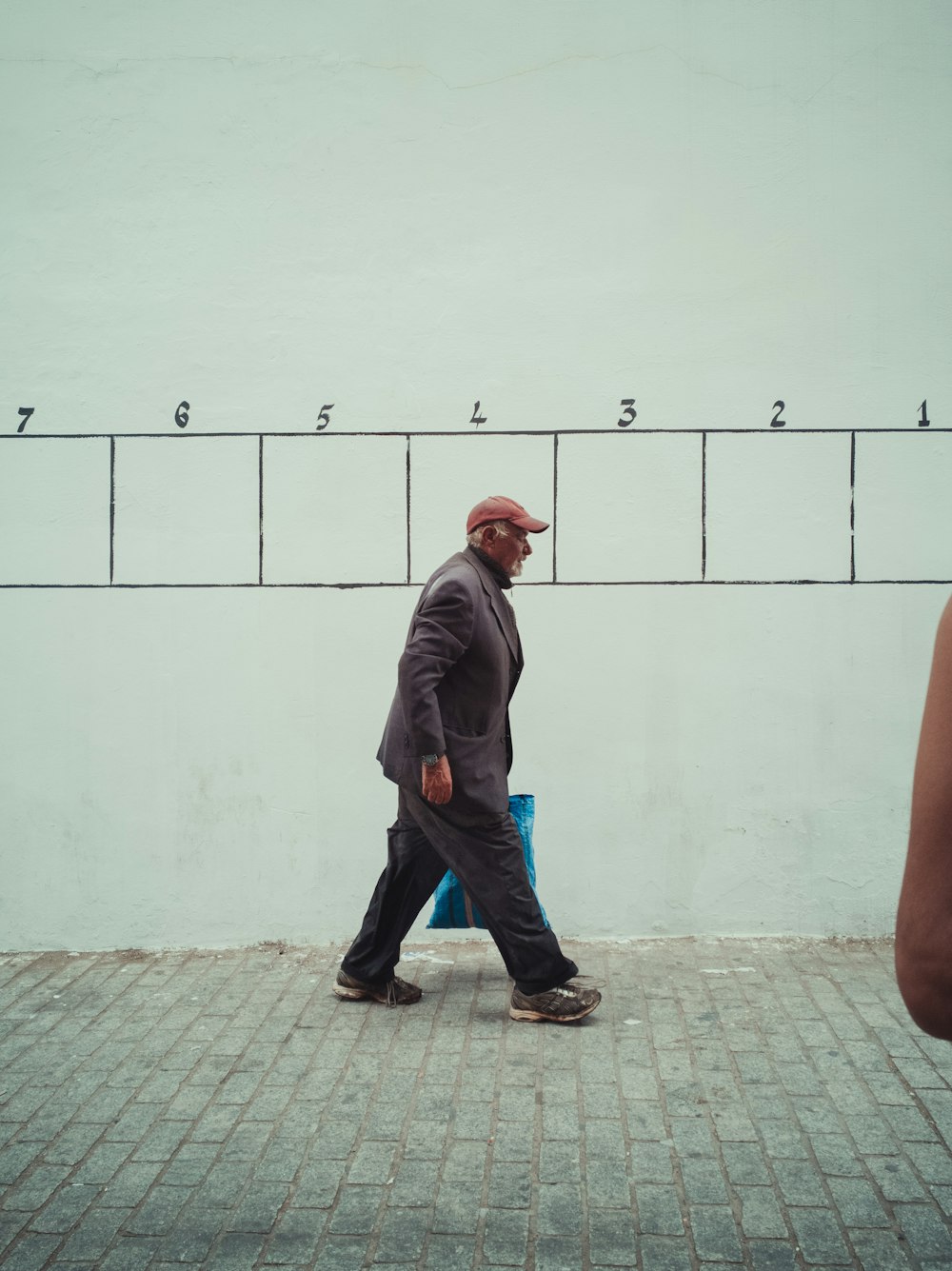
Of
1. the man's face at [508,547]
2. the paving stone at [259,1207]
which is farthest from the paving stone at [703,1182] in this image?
the man's face at [508,547]

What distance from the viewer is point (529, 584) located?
17.0 ft

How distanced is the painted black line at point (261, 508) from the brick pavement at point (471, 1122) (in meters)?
1.81

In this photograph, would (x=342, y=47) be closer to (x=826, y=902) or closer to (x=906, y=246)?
(x=906, y=246)

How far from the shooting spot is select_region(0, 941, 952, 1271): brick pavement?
2811 mm

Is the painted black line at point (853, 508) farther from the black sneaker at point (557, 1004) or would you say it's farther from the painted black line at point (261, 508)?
the painted black line at point (261, 508)

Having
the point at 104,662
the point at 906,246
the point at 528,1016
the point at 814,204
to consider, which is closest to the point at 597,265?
the point at 814,204

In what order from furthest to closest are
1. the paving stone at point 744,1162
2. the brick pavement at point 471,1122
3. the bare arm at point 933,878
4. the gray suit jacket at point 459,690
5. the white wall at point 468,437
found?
the white wall at point 468,437 → the gray suit jacket at point 459,690 → the paving stone at point 744,1162 → the brick pavement at point 471,1122 → the bare arm at point 933,878

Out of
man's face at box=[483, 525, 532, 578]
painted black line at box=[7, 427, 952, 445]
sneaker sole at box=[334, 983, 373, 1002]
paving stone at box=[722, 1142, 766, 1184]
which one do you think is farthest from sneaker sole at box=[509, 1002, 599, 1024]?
painted black line at box=[7, 427, 952, 445]

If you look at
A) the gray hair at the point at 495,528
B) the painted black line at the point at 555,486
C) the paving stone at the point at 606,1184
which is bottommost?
the paving stone at the point at 606,1184

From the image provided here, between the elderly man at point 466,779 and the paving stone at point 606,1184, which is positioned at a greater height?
the elderly man at point 466,779

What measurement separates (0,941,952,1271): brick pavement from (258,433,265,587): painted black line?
1.81 m

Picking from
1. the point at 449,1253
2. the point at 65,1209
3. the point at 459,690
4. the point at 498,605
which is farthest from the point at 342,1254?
the point at 498,605

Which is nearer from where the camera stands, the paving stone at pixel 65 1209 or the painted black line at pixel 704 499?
the paving stone at pixel 65 1209

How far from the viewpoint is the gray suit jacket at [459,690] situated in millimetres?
4109
